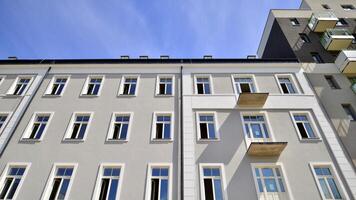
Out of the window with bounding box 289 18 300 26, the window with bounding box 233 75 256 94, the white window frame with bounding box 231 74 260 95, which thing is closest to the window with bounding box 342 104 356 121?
the white window frame with bounding box 231 74 260 95

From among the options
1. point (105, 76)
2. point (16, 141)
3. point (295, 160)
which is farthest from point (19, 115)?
point (295, 160)

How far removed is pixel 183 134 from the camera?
13.9 metres

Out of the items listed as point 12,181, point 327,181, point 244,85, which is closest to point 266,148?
point 327,181

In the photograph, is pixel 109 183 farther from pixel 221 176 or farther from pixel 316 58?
pixel 316 58

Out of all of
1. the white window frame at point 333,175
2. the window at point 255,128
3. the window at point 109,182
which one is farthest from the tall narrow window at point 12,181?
the white window frame at point 333,175

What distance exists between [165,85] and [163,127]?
12.9ft

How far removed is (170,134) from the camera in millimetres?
14070

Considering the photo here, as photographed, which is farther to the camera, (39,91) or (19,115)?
(39,91)

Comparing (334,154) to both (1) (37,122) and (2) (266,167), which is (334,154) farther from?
→ (1) (37,122)

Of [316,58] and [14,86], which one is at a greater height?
[316,58]

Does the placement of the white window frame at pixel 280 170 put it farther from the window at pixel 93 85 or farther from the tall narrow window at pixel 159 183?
the window at pixel 93 85

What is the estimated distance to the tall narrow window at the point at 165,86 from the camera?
55.0 ft

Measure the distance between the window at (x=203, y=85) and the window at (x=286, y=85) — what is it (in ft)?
17.3

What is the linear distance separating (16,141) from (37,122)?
1.70 m
